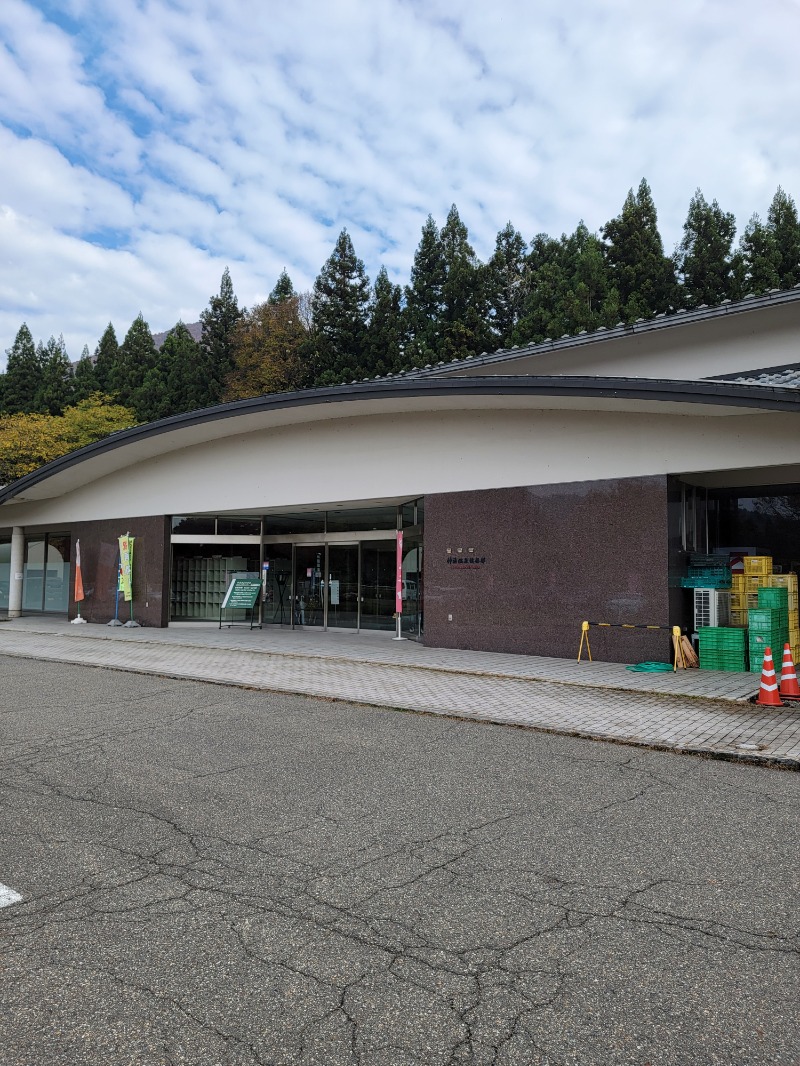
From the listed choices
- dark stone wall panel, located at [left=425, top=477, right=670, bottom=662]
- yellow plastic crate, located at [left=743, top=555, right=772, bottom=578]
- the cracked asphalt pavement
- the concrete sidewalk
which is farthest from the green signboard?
the cracked asphalt pavement

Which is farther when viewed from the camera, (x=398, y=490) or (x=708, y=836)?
(x=398, y=490)

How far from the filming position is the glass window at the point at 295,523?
1950 centimetres

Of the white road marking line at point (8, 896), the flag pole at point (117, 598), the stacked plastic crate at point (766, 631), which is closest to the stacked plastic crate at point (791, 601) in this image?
the stacked plastic crate at point (766, 631)

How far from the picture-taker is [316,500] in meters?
17.5

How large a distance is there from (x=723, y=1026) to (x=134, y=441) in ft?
61.1

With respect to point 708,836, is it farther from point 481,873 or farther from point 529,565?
point 529,565

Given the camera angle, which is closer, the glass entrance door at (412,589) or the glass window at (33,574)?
the glass entrance door at (412,589)

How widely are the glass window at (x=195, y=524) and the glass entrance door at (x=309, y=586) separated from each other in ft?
7.96

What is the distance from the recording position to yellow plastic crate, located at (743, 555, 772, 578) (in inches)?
471

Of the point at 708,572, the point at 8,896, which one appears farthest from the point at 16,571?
the point at 8,896

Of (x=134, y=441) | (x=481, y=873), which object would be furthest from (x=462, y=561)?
(x=481, y=873)

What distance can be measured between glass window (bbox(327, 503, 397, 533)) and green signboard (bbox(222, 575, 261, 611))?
2.61 metres

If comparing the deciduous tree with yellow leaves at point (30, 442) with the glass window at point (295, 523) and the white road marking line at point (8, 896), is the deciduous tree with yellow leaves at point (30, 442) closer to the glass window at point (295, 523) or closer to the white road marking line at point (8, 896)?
the glass window at point (295, 523)

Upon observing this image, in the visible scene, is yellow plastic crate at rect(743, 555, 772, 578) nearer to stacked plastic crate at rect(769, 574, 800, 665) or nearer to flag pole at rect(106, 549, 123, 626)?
stacked plastic crate at rect(769, 574, 800, 665)
